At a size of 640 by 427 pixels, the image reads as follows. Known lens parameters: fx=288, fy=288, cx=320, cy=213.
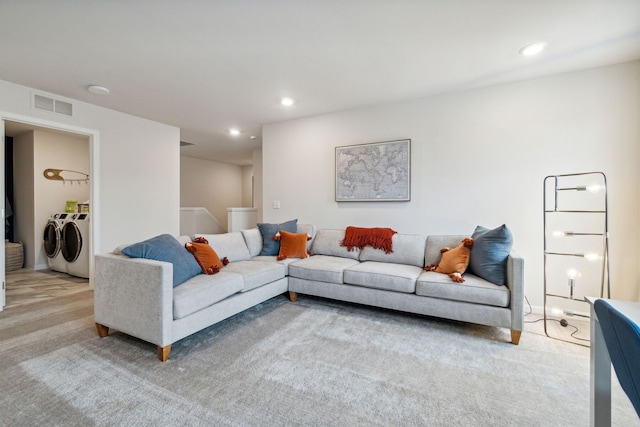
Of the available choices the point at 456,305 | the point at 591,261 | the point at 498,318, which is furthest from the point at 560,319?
the point at 456,305

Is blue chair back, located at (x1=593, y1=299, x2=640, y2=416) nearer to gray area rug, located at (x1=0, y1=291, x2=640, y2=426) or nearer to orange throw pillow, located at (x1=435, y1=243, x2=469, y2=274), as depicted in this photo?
gray area rug, located at (x1=0, y1=291, x2=640, y2=426)

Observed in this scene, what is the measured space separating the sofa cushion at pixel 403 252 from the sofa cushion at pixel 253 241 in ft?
4.25

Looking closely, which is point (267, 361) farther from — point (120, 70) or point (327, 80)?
point (120, 70)

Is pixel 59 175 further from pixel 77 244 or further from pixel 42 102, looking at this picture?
pixel 42 102

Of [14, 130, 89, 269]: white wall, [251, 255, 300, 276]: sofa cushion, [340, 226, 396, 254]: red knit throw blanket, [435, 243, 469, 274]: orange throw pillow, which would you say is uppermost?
[14, 130, 89, 269]: white wall

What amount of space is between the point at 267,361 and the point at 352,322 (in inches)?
37.5

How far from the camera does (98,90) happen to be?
125 inches

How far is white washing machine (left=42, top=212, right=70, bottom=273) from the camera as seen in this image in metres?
4.58

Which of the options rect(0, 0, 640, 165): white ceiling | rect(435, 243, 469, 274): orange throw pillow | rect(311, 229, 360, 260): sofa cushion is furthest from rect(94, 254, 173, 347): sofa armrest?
rect(435, 243, 469, 274): orange throw pillow

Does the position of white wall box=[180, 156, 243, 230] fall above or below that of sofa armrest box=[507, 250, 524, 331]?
above

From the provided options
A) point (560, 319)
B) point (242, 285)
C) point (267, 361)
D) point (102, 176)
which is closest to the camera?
point (267, 361)

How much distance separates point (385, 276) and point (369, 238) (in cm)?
75

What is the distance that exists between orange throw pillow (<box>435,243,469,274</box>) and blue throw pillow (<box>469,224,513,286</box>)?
0.37 ft

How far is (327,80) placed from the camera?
2.98m
